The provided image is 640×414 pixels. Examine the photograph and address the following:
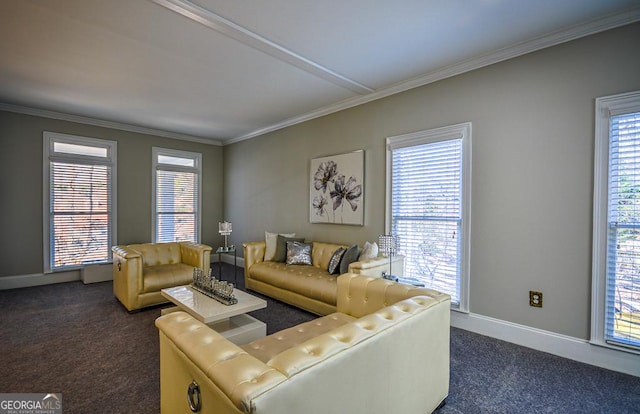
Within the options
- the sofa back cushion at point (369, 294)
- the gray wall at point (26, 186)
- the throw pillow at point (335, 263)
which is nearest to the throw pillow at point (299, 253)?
the throw pillow at point (335, 263)

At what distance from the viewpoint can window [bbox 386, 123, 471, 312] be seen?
321cm

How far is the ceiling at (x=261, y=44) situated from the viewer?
2.32 meters

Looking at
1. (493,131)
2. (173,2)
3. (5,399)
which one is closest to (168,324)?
(5,399)

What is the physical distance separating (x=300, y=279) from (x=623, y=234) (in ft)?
10.0

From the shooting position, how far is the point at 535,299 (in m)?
2.76

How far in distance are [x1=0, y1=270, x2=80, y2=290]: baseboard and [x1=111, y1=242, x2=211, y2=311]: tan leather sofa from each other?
1603 mm

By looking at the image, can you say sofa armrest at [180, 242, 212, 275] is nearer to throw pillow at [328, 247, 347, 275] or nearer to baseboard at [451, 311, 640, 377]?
throw pillow at [328, 247, 347, 275]

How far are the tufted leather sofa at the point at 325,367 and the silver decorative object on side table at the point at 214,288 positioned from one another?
944 millimetres

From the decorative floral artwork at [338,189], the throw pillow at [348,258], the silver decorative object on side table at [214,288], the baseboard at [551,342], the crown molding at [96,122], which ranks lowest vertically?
the baseboard at [551,342]

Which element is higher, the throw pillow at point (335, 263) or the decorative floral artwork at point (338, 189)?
the decorative floral artwork at point (338, 189)

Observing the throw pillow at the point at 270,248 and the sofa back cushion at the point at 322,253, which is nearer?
the sofa back cushion at the point at 322,253

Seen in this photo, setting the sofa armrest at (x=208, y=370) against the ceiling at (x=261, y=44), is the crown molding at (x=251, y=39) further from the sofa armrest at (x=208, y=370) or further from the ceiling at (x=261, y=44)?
the sofa armrest at (x=208, y=370)

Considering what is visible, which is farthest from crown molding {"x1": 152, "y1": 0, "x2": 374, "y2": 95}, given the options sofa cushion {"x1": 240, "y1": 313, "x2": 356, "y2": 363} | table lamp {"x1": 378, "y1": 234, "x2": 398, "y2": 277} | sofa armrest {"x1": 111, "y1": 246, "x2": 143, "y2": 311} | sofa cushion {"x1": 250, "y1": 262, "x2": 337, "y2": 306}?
sofa armrest {"x1": 111, "y1": 246, "x2": 143, "y2": 311}

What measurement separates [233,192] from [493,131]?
209 inches
